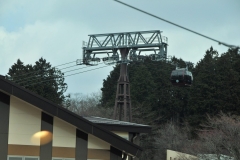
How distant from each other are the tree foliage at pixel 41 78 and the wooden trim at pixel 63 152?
46.9m

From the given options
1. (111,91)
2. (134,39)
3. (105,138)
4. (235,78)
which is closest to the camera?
(105,138)

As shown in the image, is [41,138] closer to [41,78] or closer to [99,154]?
[99,154]

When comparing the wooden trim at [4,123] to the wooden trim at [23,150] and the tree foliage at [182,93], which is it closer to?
the wooden trim at [23,150]

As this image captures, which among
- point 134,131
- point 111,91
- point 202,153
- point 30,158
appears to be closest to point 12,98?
point 30,158

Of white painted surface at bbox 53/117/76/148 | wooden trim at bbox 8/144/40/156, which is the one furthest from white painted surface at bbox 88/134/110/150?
wooden trim at bbox 8/144/40/156

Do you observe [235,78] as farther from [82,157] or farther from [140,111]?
[82,157]

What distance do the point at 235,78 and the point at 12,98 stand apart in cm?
5031

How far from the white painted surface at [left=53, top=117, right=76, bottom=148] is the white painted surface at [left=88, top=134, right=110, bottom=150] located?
1.41 ft

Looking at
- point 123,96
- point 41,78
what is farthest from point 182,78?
point 41,78

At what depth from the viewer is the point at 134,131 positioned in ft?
68.0

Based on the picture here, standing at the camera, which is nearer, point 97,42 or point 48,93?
point 97,42

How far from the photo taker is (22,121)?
583 inches

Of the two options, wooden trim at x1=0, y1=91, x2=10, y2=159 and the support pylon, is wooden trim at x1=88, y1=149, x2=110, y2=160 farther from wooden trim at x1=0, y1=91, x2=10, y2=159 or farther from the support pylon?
the support pylon

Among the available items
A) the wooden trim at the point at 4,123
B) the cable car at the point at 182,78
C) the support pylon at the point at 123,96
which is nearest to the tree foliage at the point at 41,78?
the support pylon at the point at 123,96
